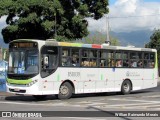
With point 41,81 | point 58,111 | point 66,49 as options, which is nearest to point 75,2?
point 66,49

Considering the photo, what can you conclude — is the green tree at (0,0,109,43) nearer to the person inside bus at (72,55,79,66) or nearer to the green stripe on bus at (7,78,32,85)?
the person inside bus at (72,55,79,66)

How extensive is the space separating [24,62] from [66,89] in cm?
269

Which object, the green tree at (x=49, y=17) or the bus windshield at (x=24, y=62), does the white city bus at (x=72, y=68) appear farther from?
the green tree at (x=49, y=17)

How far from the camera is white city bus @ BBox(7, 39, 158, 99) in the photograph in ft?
69.3

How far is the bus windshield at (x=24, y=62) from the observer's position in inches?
831

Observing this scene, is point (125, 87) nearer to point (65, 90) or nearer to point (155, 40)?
point (65, 90)

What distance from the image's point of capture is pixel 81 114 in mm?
15125

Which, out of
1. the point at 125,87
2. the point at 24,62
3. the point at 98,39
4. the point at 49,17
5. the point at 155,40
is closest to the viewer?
the point at 24,62

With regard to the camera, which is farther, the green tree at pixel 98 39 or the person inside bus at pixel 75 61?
the green tree at pixel 98 39

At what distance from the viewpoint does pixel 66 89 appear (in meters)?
22.6

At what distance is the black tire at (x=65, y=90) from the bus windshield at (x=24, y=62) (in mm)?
1998

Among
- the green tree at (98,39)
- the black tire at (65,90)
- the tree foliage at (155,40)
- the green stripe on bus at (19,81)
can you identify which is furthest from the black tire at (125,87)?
the green tree at (98,39)

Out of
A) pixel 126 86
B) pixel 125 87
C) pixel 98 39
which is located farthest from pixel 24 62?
pixel 98 39

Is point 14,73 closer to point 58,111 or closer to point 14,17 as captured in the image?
point 58,111
